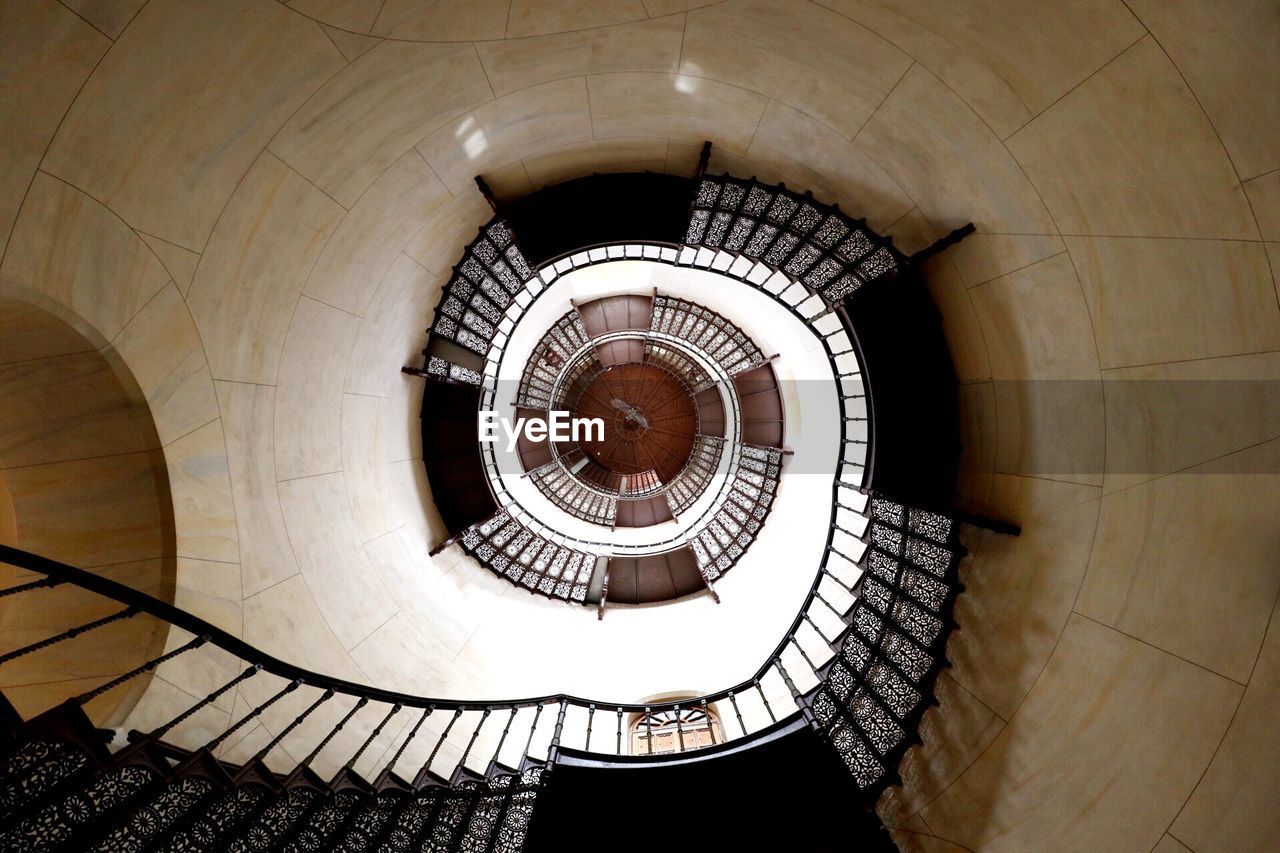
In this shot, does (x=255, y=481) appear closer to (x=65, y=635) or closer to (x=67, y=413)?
(x=67, y=413)

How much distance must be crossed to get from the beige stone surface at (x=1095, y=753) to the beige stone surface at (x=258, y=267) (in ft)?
22.7

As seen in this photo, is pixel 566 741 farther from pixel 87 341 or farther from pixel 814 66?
pixel 814 66

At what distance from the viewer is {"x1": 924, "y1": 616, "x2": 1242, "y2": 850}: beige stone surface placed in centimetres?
345

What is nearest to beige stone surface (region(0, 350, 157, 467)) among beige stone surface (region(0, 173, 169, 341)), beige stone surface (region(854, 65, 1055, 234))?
beige stone surface (region(0, 173, 169, 341))

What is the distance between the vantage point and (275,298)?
4.20 metres

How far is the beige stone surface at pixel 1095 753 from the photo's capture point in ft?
11.3

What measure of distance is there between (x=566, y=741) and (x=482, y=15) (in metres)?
7.96

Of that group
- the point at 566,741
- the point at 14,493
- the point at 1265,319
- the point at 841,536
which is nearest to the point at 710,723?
the point at 566,741

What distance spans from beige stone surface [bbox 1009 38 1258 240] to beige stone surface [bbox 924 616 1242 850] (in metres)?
2.92

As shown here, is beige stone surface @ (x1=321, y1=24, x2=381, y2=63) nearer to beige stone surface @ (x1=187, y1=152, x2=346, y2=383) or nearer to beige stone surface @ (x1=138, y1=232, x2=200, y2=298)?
beige stone surface @ (x1=187, y1=152, x2=346, y2=383)

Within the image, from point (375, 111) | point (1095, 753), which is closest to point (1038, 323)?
point (1095, 753)

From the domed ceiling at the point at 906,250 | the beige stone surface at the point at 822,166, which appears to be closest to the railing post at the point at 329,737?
the domed ceiling at the point at 906,250

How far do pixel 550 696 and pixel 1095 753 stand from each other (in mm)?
4645

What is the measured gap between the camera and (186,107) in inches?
124
